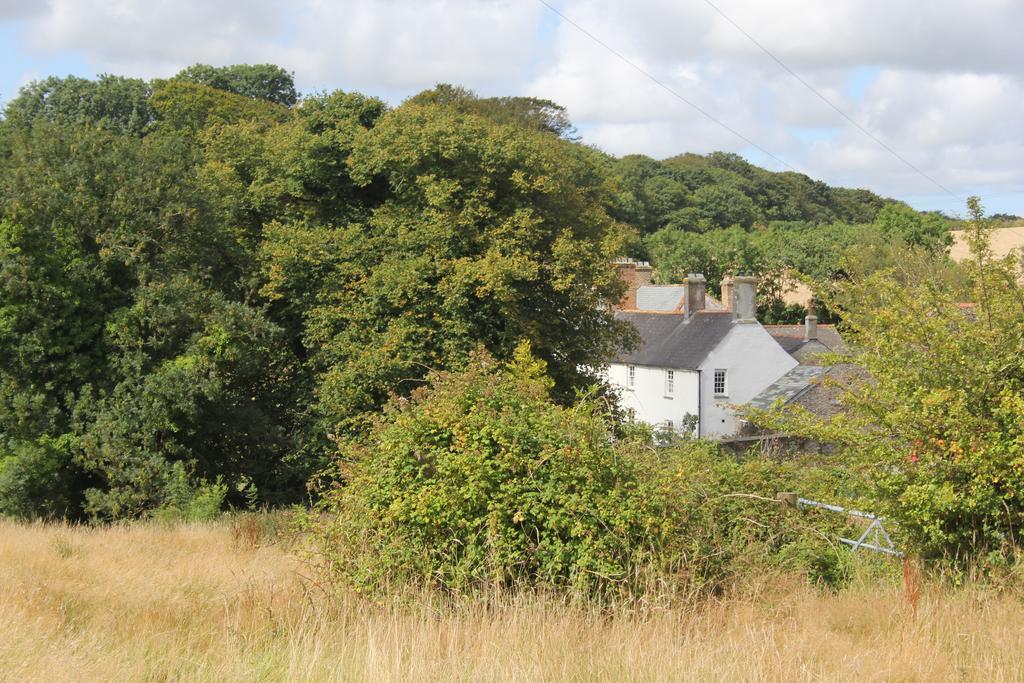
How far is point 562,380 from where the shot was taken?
25.3 metres

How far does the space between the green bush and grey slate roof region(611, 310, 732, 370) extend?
32564mm

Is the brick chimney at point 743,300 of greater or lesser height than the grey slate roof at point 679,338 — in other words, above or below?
above

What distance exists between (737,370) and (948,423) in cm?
3346

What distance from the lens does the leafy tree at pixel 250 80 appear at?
67.4 metres

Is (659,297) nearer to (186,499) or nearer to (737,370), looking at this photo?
(737,370)

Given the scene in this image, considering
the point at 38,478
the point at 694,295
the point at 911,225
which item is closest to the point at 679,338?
the point at 694,295

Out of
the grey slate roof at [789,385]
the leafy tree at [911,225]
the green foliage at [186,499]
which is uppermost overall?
the leafy tree at [911,225]

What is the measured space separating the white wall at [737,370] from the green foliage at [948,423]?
31.5 metres

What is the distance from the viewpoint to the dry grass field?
5332 millimetres

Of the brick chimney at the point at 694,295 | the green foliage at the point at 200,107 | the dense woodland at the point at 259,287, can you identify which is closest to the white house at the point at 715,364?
the brick chimney at the point at 694,295

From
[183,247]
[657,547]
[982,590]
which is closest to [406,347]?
[183,247]

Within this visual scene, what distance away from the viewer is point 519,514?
777 cm

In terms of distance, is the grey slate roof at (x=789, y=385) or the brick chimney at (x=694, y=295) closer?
the grey slate roof at (x=789, y=385)

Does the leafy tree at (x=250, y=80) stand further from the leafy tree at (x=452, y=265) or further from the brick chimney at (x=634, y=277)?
the leafy tree at (x=452, y=265)
